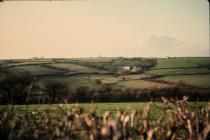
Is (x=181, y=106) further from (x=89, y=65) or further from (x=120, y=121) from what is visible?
(x=89, y=65)

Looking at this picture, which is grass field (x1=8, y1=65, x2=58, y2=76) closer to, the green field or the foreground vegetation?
the green field

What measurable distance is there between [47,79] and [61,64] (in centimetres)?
488

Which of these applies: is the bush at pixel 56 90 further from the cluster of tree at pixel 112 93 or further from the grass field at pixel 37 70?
the grass field at pixel 37 70

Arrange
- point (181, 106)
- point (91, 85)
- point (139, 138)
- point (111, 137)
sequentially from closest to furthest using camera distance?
point (111, 137) → point (181, 106) → point (139, 138) → point (91, 85)

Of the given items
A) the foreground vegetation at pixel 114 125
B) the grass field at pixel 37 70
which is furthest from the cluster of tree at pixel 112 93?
the foreground vegetation at pixel 114 125

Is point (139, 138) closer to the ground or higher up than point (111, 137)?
closer to the ground

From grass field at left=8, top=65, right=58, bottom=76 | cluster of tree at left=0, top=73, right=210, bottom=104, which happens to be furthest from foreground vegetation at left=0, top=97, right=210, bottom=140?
grass field at left=8, top=65, right=58, bottom=76

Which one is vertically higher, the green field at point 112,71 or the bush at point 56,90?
the green field at point 112,71

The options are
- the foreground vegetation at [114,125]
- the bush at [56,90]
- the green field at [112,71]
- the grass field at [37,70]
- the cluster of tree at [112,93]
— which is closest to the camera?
the foreground vegetation at [114,125]

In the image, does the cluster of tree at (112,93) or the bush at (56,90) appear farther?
the bush at (56,90)

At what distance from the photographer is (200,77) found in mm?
42875

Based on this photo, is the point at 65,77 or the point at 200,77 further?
the point at 65,77

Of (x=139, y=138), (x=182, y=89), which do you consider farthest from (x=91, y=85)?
(x=139, y=138)

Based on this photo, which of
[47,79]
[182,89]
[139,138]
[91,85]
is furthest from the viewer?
[47,79]
